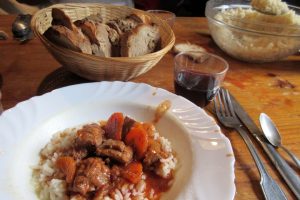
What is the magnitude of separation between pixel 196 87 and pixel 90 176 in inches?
26.9

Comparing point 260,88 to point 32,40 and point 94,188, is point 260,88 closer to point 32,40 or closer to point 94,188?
point 94,188

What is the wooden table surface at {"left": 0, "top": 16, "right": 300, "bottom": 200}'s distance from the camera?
1163 mm

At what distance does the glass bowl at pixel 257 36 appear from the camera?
1.80 m

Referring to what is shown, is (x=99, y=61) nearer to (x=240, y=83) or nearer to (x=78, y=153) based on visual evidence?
(x=78, y=153)

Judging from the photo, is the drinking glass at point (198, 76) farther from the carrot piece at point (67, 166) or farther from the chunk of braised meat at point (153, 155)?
the carrot piece at point (67, 166)

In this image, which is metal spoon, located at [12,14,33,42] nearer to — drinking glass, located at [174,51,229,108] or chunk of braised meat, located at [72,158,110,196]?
drinking glass, located at [174,51,229,108]

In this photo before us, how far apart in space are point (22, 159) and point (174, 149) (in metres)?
0.55

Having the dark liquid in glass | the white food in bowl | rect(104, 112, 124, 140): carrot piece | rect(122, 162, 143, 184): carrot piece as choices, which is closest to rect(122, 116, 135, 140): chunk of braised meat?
rect(104, 112, 124, 140): carrot piece

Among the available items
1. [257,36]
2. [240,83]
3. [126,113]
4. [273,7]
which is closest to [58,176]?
[126,113]

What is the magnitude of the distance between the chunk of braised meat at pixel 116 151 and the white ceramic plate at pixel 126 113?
0.61 feet

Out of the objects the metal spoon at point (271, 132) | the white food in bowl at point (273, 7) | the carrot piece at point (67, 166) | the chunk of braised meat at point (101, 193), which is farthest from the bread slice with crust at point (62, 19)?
the white food in bowl at point (273, 7)

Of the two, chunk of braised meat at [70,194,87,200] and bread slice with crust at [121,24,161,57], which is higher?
bread slice with crust at [121,24,161,57]

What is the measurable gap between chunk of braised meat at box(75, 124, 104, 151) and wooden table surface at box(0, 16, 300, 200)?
46cm

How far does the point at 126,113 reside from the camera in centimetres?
129
